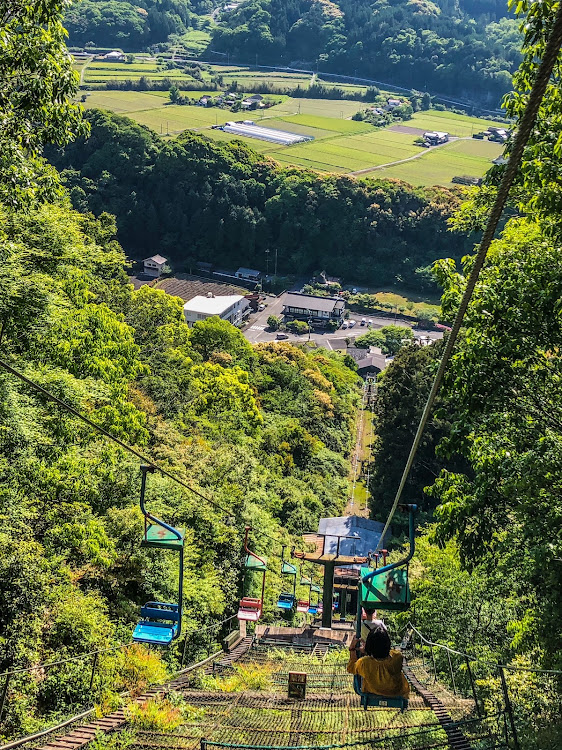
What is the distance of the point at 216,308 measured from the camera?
177 ft

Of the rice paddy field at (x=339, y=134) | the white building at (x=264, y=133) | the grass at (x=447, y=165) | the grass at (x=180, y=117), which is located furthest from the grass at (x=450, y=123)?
the grass at (x=180, y=117)

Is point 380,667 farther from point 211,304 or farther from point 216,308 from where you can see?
point 211,304

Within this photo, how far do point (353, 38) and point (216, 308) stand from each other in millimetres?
92110

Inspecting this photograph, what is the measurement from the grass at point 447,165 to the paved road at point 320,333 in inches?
837

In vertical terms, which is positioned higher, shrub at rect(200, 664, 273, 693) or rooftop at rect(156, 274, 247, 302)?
shrub at rect(200, 664, 273, 693)

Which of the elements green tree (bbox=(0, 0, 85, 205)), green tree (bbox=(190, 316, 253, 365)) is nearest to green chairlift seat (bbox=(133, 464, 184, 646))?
green tree (bbox=(0, 0, 85, 205))

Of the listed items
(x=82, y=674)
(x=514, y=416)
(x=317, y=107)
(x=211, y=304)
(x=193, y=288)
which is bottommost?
(x=193, y=288)

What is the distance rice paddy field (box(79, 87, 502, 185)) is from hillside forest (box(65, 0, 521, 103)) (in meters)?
15.7

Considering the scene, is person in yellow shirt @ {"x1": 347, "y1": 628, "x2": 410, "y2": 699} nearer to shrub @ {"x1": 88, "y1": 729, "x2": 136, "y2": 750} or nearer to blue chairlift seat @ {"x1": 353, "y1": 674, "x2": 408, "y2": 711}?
blue chairlift seat @ {"x1": 353, "y1": 674, "x2": 408, "y2": 711}

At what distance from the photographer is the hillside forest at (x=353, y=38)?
117250 mm

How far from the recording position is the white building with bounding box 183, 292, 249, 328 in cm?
5325

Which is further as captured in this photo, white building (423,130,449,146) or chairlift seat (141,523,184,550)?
white building (423,130,449,146)

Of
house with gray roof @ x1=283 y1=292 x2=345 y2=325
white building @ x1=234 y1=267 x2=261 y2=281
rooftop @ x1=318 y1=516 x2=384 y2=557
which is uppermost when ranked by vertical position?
rooftop @ x1=318 y1=516 x2=384 y2=557

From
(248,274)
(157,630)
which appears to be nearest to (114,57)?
(248,274)
